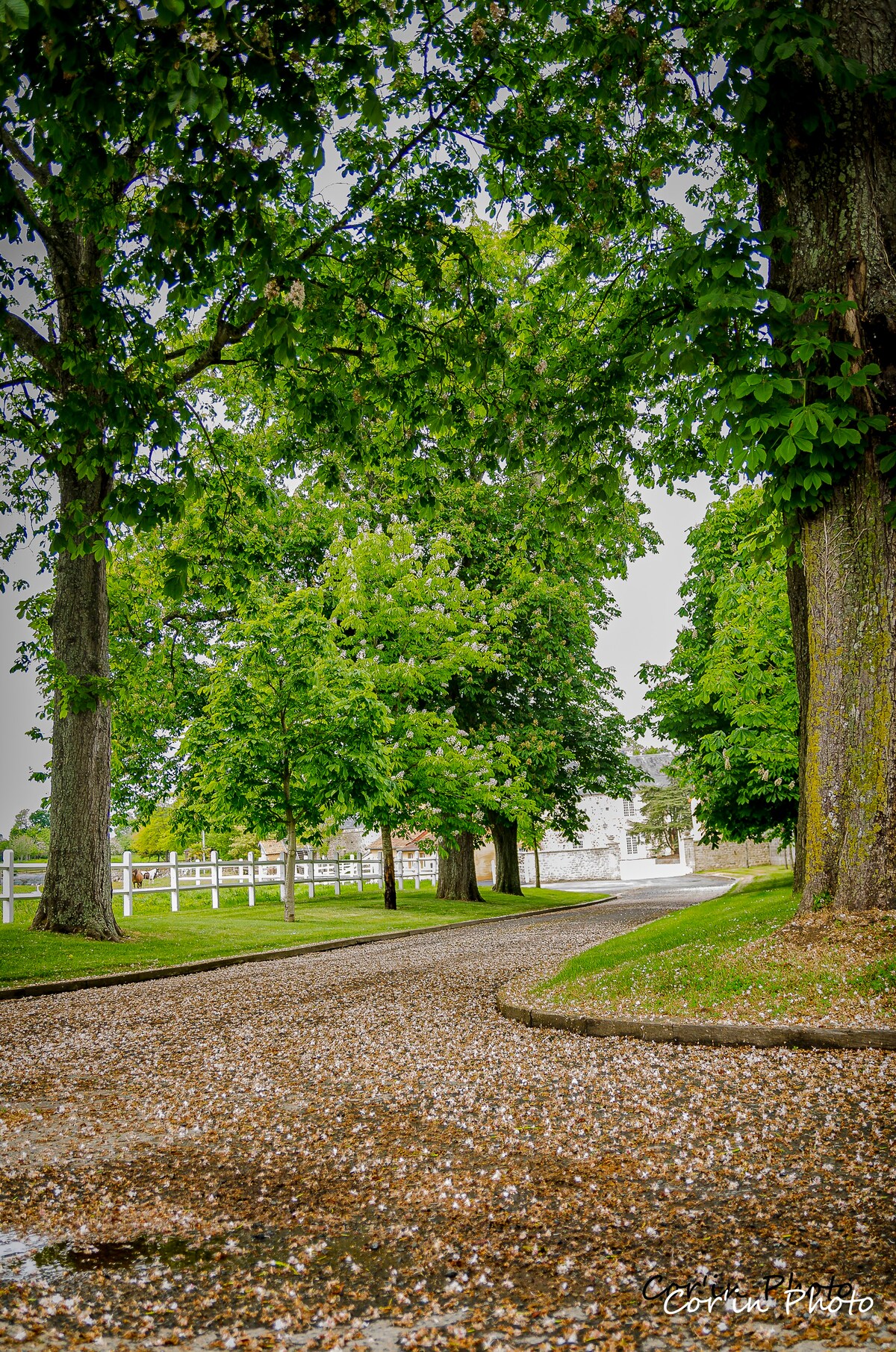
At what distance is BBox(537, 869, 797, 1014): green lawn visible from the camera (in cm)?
724

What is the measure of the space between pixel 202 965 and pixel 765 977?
30.8ft

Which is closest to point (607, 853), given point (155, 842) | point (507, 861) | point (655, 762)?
point (655, 762)

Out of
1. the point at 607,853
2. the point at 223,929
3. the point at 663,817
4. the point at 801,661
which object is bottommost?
the point at 607,853

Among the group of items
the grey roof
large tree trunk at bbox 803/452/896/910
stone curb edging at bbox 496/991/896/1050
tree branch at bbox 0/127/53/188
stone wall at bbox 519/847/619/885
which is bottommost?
stone wall at bbox 519/847/619/885

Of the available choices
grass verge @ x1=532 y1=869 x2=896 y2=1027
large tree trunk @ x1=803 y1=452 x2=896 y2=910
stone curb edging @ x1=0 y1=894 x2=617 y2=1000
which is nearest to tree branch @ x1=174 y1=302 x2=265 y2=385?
stone curb edging @ x1=0 y1=894 x2=617 y2=1000

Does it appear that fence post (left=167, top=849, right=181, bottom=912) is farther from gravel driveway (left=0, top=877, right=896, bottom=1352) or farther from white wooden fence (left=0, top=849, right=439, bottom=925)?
gravel driveway (left=0, top=877, right=896, bottom=1352)

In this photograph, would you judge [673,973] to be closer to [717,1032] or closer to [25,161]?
[717,1032]

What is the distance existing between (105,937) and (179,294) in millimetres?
10644

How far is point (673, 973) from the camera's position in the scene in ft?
26.3

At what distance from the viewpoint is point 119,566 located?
911 inches

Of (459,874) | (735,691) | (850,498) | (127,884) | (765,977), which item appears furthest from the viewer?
(459,874)

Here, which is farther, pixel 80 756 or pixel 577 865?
pixel 577 865

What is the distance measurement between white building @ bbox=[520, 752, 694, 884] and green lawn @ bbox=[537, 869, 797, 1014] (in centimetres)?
5528

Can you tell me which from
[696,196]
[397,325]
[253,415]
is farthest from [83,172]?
[253,415]
